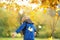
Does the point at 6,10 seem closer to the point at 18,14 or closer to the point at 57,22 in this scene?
the point at 18,14

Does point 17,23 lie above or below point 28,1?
below

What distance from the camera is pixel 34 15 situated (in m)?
2.74

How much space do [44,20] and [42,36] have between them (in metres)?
0.14

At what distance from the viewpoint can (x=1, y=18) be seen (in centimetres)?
272

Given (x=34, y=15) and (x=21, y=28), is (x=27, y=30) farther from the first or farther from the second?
(x=34, y=15)

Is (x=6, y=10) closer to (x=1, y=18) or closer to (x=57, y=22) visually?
(x=1, y=18)

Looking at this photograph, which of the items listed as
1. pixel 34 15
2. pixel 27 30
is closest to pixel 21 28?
pixel 27 30

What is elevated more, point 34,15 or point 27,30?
point 34,15

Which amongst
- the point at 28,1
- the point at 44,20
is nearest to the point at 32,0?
the point at 28,1

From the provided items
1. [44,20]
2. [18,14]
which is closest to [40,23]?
[44,20]

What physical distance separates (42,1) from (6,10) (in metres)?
A: 0.33

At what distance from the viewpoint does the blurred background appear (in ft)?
8.93

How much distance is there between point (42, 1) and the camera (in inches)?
108

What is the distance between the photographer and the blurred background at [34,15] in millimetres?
2721
